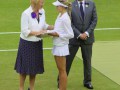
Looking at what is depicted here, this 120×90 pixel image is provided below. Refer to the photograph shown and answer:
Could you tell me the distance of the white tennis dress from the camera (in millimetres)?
8562

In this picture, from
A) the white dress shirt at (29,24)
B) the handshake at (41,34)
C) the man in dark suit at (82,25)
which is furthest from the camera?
the man in dark suit at (82,25)

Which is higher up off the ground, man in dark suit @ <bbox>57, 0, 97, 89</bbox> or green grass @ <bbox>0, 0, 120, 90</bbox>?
man in dark suit @ <bbox>57, 0, 97, 89</bbox>

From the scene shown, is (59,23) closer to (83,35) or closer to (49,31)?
(49,31)

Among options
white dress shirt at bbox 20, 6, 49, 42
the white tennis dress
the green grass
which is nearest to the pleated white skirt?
the white tennis dress

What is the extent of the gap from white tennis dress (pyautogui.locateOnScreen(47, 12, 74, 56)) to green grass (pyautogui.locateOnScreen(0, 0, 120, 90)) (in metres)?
1.32

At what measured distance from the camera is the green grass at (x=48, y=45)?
997cm

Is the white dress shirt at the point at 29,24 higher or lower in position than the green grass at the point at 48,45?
higher

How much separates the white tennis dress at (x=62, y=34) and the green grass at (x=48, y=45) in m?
1.32

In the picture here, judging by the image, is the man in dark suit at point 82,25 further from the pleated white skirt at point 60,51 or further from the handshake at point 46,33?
the handshake at point 46,33

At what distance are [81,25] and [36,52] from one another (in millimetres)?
1288

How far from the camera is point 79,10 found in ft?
31.1

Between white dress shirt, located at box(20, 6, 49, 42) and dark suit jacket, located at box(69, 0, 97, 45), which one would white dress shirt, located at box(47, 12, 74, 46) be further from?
dark suit jacket, located at box(69, 0, 97, 45)

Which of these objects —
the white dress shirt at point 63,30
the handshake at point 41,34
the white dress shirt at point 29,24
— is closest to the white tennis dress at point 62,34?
the white dress shirt at point 63,30

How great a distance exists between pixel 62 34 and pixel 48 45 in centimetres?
504
